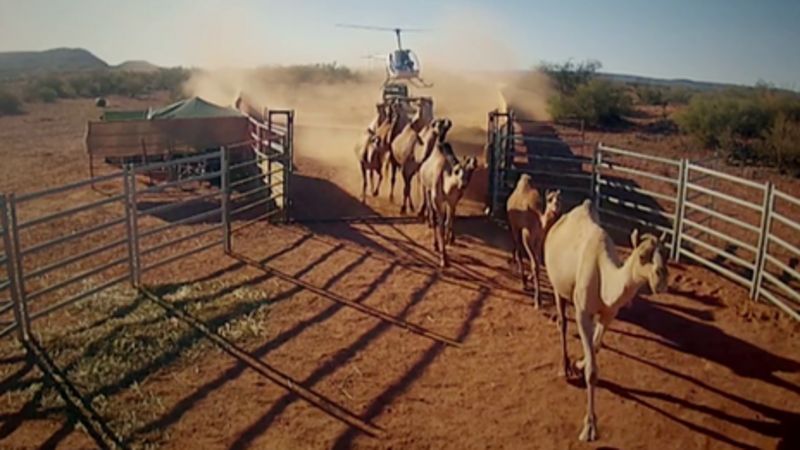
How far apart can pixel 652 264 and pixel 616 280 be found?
55 centimetres

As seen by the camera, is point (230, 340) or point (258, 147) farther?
point (258, 147)

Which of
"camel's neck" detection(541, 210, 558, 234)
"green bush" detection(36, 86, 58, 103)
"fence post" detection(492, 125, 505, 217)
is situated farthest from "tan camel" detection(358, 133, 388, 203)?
"green bush" detection(36, 86, 58, 103)

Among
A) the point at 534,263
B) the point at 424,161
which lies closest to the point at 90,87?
the point at 424,161

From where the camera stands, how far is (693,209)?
1032 centimetres

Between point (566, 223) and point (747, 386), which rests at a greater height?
point (566, 223)

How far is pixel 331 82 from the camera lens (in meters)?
63.1

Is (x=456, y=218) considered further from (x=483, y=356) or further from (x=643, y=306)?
(x=483, y=356)

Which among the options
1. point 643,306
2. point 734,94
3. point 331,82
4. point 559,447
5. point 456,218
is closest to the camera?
point 559,447

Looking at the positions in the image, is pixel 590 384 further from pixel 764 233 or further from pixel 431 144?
pixel 431 144

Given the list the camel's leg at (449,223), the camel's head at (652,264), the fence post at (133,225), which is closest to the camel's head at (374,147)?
the camel's leg at (449,223)

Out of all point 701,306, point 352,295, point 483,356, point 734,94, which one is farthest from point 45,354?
point 734,94

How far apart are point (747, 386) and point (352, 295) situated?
455 centimetres

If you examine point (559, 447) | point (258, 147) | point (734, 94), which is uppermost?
point (734, 94)

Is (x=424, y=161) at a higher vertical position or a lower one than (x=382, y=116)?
lower
